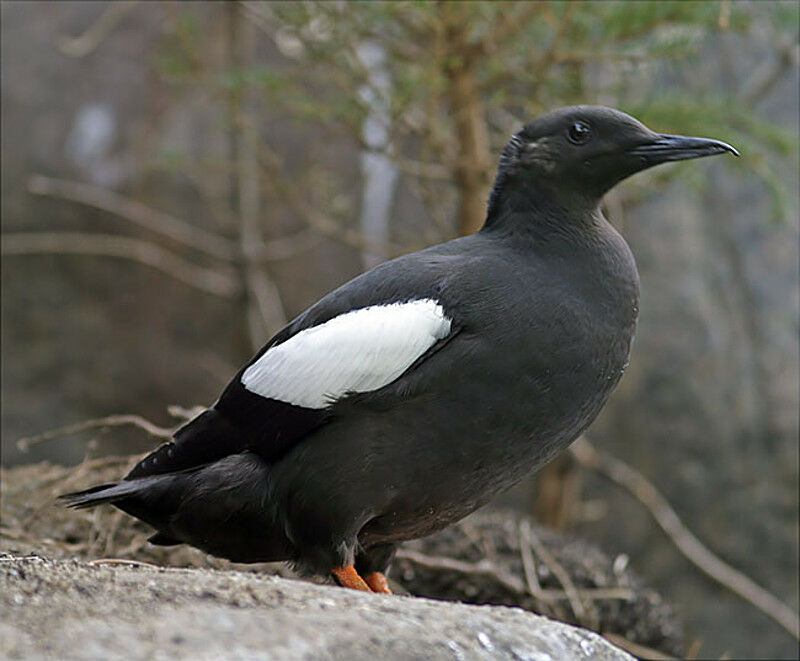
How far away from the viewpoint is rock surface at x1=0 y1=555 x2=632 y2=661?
193cm

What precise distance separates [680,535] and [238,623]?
3.89 meters

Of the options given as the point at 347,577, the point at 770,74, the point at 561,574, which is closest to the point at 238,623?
the point at 347,577

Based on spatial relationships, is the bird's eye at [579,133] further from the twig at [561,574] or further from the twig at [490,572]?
the twig at [561,574]

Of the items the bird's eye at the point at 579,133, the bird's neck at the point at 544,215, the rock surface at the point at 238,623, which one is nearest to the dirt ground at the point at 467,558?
the rock surface at the point at 238,623

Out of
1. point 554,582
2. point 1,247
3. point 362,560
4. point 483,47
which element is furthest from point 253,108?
point 362,560

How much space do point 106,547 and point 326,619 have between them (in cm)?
180

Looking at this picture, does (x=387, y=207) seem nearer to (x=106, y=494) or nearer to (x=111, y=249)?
(x=111, y=249)

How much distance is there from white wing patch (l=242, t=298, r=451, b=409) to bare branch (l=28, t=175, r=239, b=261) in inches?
136

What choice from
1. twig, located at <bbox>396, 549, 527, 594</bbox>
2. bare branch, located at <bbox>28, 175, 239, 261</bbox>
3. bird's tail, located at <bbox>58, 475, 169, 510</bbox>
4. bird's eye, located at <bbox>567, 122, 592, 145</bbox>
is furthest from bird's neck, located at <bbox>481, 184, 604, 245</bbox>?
bare branch, located at <bbox>28, 175, 239, 261</bbox>

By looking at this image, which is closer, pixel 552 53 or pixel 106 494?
pixel 106 494

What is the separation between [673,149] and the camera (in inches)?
119

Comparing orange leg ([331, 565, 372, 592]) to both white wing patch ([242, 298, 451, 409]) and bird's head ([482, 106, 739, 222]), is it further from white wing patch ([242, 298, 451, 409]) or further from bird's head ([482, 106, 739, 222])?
bird's head ([482, 106, 739, 222])

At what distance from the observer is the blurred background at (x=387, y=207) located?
4.84 m

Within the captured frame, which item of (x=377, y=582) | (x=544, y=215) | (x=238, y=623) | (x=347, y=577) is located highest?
(x=544, y=215)
